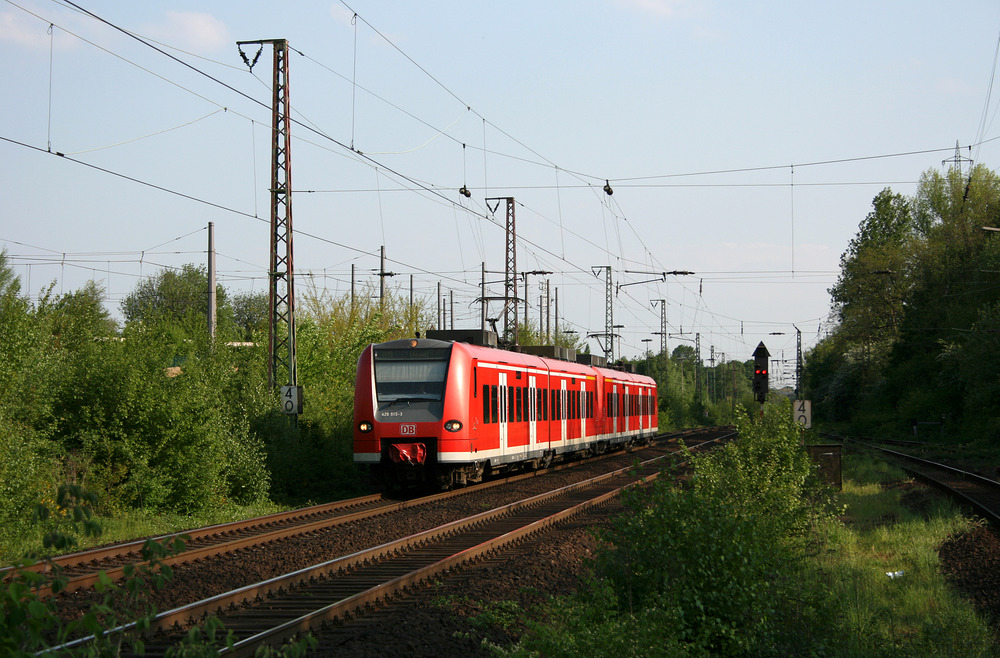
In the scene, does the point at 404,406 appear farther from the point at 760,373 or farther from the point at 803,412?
the point at 803,412

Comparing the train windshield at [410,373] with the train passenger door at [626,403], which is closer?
the train windshield at [410,373]

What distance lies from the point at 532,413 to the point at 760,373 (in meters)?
5.75

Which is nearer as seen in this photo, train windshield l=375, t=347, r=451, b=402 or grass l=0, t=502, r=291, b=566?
grass l=0, t=502, r=291, b=566

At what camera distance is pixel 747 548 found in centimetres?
848

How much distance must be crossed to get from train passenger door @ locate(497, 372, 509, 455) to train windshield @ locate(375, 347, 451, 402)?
2626mm

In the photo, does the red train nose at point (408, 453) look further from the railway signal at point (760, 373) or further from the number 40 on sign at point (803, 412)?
the number 40 on sign at point (803, 412)

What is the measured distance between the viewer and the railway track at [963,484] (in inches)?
733

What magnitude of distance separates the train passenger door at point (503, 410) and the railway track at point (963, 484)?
9848 mm

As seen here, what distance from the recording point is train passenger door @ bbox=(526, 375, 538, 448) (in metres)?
24.0

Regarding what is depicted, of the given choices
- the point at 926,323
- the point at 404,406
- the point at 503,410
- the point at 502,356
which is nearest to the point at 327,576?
the point at 404,406

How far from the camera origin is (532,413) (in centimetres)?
2419

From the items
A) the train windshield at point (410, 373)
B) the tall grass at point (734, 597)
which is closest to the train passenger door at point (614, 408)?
the train windshield at point (410, 373)

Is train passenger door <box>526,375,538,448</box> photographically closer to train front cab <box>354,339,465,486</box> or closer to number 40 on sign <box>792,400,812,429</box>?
train front cab <box>354,339,465,486</box>

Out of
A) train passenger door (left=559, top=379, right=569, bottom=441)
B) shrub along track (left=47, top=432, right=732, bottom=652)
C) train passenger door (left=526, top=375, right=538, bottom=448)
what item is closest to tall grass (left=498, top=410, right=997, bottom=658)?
shrub along track (left=47, top=432, right=732, bottom=652)
